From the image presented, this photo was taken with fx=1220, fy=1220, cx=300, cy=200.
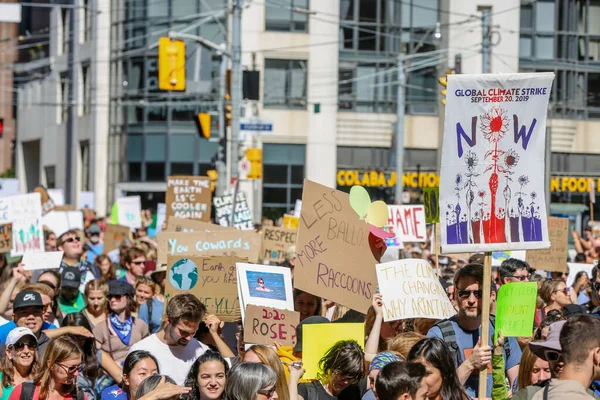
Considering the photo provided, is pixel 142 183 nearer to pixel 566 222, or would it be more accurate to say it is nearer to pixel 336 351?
pixel 566 222

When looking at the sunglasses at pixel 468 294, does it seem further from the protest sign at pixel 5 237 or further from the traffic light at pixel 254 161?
the traffic light at pixel 254 161

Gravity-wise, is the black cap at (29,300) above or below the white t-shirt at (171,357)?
above

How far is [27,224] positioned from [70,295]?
3.16 m

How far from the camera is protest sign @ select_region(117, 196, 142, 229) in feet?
75.6

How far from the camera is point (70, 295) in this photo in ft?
36.0

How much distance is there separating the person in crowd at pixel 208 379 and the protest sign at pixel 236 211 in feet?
42.2

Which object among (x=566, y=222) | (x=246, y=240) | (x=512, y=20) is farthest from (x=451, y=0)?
(x=246, y=240)

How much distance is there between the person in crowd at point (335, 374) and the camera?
662 centimetres

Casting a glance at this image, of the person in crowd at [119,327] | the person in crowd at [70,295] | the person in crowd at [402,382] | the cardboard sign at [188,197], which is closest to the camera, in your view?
the person in crowd at [402,382]

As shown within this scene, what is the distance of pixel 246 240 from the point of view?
37.7 feet

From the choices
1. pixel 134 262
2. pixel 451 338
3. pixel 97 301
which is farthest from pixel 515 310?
pixel 134 262

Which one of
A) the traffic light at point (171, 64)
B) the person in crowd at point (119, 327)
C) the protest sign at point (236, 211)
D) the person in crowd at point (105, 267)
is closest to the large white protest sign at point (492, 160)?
the person in crowd at point (119, 327)

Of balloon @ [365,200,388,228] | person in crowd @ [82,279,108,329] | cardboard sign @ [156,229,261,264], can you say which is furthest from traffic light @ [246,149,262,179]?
balloon @ [365,200,388,228]

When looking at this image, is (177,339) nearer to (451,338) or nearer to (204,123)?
(451,338)
